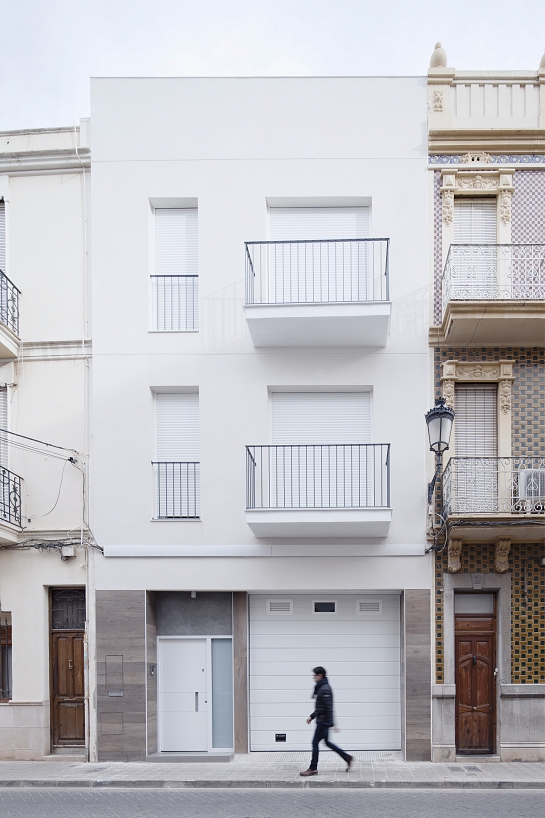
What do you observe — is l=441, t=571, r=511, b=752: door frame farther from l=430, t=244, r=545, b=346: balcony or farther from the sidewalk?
l=430, t=244, r=545, b=346: balcony

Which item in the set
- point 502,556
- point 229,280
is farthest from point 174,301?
point 502,556

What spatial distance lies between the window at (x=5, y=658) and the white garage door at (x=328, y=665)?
12.9 feet

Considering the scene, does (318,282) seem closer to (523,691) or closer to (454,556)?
(454,556)

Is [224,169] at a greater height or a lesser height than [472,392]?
greater

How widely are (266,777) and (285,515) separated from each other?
3.62 m

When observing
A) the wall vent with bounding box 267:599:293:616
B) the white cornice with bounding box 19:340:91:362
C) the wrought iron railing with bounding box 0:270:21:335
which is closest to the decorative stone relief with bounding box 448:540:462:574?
the wall vent with bounding box 267:599:293:616

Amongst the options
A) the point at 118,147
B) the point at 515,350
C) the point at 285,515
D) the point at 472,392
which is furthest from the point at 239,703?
the point at 118,147

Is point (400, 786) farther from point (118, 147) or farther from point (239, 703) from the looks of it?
point (118, 147)

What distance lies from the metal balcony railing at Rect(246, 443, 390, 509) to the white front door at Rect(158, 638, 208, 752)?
107 inches

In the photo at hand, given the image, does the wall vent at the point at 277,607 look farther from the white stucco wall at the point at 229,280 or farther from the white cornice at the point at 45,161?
the white cornice at the point at 45,161

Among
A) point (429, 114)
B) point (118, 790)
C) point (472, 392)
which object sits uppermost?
point (429, 114)

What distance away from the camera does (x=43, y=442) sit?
12.7 meters

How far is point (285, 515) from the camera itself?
11672 millimetres

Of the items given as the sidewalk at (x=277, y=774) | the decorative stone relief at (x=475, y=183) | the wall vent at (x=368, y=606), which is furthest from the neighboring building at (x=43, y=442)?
the decorative stone relief at (x=475, y=183)
